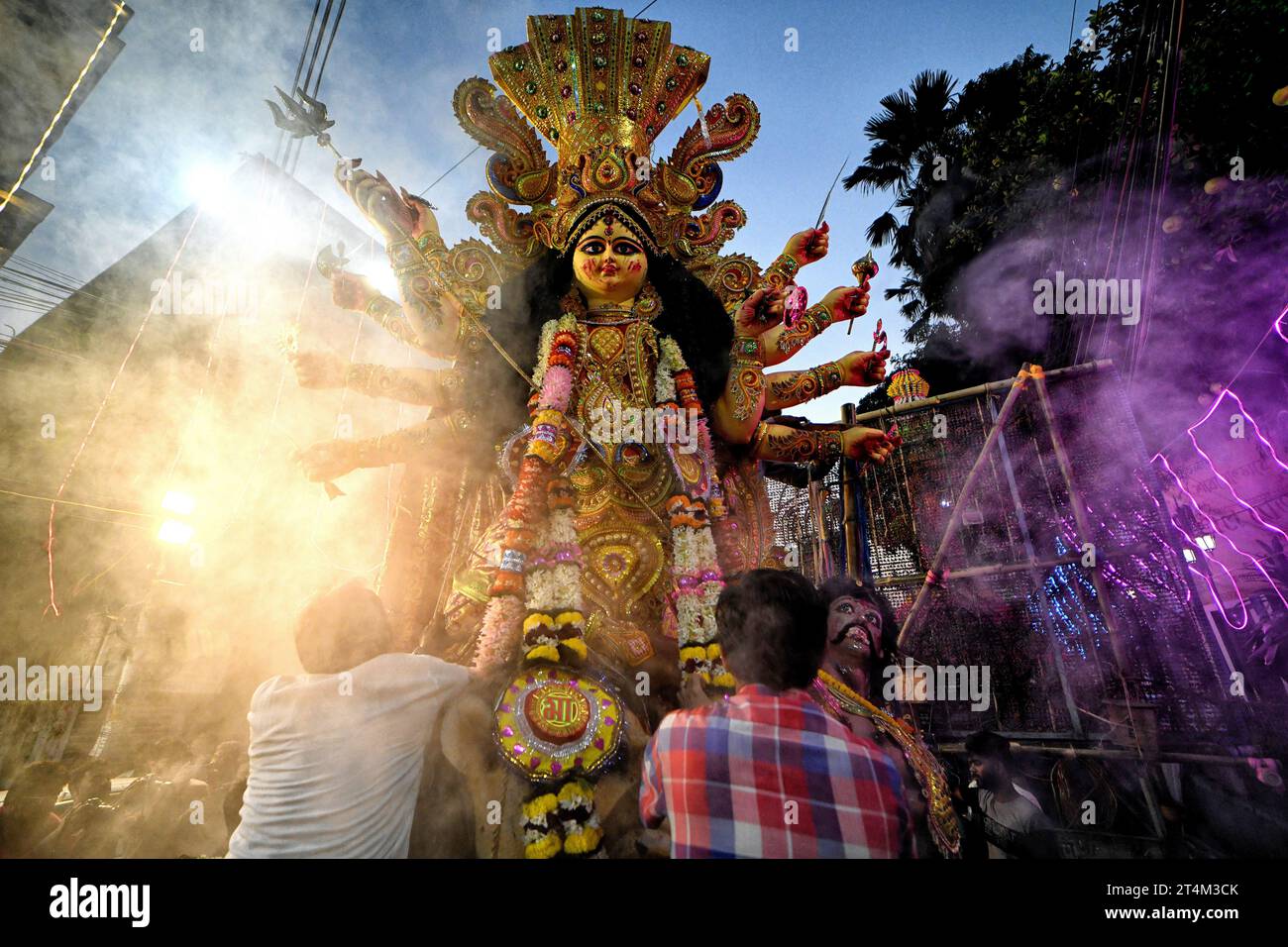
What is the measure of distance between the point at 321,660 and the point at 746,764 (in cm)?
174

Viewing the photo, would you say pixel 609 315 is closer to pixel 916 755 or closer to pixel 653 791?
pixel 653 791

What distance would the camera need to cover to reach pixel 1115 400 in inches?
234

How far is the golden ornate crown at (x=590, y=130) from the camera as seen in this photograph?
11.6 feet

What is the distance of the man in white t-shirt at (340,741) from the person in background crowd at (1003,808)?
380cm

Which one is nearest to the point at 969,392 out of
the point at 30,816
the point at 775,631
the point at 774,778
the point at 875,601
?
the point at 875,601

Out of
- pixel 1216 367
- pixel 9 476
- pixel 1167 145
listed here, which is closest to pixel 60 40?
pixel 9 476

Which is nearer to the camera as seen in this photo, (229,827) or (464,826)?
(464,826)

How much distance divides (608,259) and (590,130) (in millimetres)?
1029

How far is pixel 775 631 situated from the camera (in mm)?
1825

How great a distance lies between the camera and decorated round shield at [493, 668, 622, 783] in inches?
83.1

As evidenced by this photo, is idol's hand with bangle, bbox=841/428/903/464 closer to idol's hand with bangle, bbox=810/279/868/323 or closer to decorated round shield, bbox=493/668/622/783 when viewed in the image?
idol's hand with bangle, bbox=810/279/868/323
